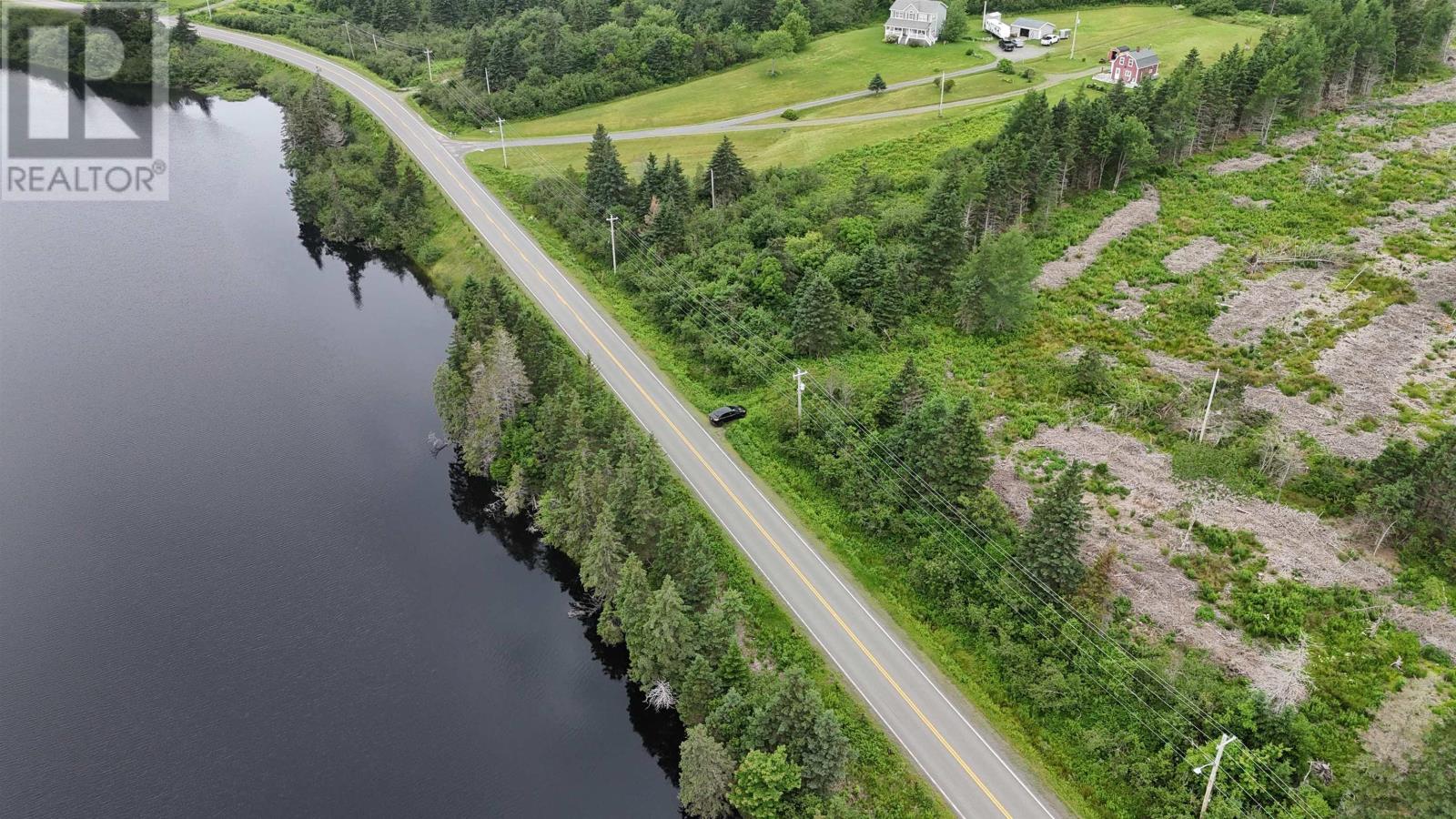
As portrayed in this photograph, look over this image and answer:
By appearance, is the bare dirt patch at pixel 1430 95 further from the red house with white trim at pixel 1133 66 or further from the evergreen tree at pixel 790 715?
the evergreen tree at pixel 790 715

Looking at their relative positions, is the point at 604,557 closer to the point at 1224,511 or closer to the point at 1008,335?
the point at 1224,511

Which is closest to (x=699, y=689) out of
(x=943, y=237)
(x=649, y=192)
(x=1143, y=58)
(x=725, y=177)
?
(x=943, y=237)

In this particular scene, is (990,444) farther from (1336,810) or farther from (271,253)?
(271,253)

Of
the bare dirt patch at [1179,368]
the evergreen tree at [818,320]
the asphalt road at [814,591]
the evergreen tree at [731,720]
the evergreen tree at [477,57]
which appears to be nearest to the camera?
the asphalt road at [814,591]

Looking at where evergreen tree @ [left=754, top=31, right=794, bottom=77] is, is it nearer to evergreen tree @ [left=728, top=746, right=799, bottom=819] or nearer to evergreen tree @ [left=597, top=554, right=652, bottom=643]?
evergreen tree @ [left=597, top=554, right=652, bottom=643]

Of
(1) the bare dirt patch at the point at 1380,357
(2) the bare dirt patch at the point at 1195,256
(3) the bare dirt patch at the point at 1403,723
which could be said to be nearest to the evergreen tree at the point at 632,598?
(3) the bare dirt patch at the point at 1403,723
